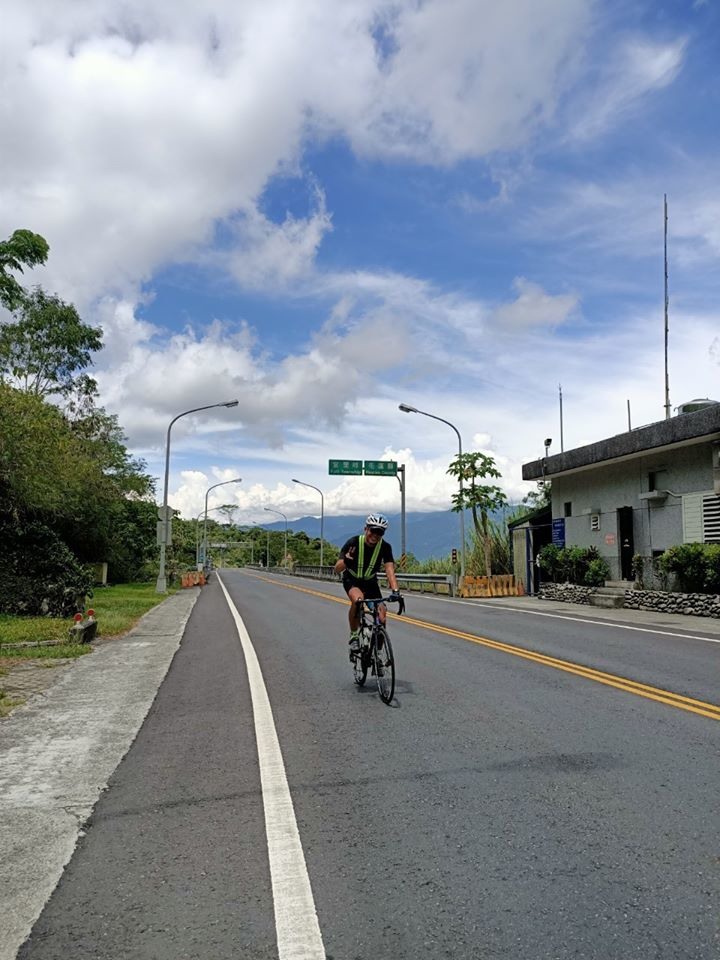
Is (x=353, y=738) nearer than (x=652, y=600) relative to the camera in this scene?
Yes

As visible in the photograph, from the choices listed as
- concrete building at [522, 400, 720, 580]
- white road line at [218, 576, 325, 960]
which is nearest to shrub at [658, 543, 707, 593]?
concrete building at [522, 400, 720, 580]

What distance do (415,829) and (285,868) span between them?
83 centimetres

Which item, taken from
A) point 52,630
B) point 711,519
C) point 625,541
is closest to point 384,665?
point 52,630

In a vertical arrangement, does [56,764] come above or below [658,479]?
below

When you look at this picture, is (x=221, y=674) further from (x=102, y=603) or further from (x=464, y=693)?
(x=102, y=603)

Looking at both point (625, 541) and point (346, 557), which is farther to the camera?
point (625, 541)

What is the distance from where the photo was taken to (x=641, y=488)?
24797 mm

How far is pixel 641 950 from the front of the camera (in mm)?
3043

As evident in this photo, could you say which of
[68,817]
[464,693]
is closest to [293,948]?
[68,817]

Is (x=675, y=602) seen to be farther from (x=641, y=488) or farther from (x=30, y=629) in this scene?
(x=30, y=629)

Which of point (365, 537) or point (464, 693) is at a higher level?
point (365, 537)

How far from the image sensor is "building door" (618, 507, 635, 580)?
25797 mm

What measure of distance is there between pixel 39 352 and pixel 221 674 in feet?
109

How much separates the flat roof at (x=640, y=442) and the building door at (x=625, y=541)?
1896 millimetres
